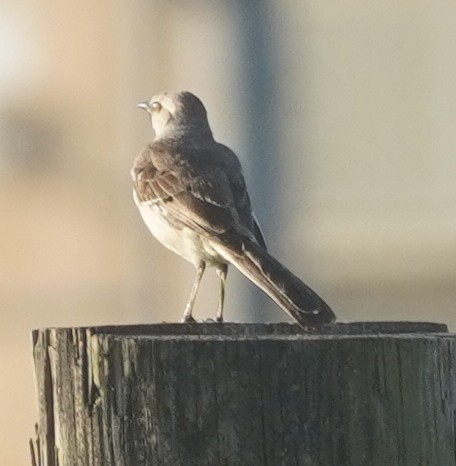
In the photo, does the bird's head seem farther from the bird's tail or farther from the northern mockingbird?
the bird's tail

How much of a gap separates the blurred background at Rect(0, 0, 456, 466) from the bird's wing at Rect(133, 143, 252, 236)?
11.0 ft

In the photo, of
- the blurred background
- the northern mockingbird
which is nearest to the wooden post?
the northern mockingbird

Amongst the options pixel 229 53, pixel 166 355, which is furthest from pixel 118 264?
pixel 166 355

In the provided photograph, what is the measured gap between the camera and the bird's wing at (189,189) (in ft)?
18.1

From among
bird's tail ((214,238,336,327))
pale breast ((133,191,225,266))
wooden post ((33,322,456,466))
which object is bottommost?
wooden post ((33,322,456,466))

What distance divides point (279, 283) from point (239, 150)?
5082 mm

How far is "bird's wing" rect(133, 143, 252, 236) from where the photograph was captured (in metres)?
5.53

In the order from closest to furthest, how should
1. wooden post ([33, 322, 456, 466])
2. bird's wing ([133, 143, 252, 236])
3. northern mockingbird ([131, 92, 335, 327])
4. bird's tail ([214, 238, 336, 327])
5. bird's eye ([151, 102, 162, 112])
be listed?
wooden post ([33, 322, 456, 466]) < bird's tail ([214, 238, 336, 327]) < northern mockingbird ([131, 92, 335, 327]) < bird's wing ([133, 143, 252, 236]) < bird's eye ([151, 102, 162, 112])

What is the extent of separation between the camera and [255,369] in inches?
123

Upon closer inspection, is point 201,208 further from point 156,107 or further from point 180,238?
point 156,107

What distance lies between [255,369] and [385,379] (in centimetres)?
27

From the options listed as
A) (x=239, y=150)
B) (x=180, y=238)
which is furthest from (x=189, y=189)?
(x=239, y=150)

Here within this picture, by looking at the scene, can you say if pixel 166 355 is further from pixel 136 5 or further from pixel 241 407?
pixel 136 5

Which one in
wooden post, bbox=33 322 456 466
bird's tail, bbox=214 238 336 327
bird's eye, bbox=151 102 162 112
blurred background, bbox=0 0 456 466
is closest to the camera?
wooden post, bbox=33 322 456 466
